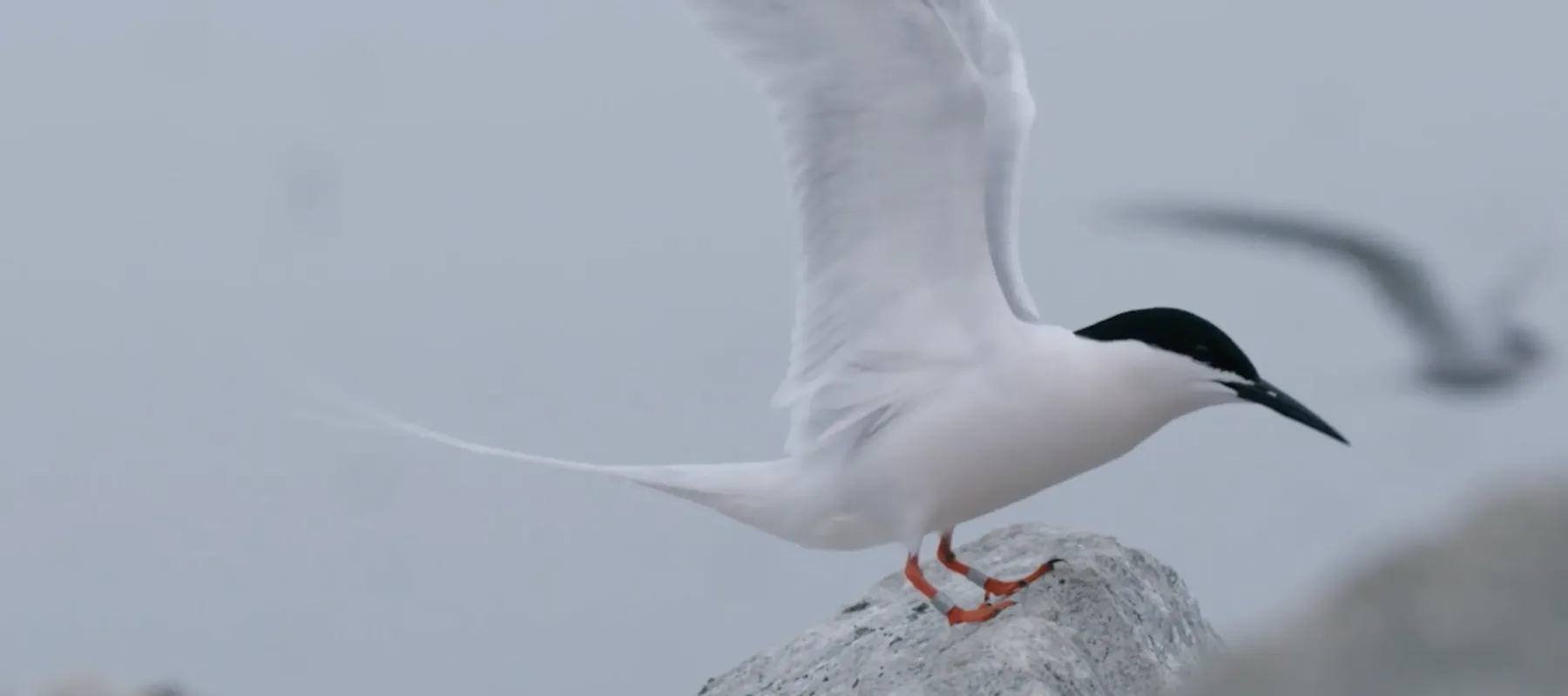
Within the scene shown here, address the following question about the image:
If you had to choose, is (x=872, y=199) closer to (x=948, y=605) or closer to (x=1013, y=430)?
(x=1013, y=430)

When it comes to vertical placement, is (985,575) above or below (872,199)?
below

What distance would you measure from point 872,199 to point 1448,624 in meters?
2.63

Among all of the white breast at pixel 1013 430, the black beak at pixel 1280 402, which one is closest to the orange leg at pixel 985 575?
the white breast at pixel 1013 430

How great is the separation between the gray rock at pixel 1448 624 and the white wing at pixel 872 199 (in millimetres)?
2311

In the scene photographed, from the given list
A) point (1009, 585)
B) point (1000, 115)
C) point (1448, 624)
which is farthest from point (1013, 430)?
point (1448, 624)

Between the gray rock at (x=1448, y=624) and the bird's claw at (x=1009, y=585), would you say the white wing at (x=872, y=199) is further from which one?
the gray rock at (x=1448, y=624)

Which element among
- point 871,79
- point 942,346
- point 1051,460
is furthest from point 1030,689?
point 871,79

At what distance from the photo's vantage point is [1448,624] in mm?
1886

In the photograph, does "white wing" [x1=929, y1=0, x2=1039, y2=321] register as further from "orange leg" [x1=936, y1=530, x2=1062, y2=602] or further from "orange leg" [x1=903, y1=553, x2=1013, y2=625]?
"orange leg" [x1=903, y1=553, x2=1013, y2=625]

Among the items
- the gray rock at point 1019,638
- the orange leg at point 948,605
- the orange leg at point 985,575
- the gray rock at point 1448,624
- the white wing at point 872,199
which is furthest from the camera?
the orange leg at point 985,575

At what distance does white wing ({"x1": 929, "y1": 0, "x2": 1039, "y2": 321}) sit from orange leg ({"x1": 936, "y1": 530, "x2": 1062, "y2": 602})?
0.84 metres

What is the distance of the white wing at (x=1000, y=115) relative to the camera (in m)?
5.31

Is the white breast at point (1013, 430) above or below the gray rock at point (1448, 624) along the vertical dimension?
below

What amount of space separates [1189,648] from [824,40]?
1944mm
